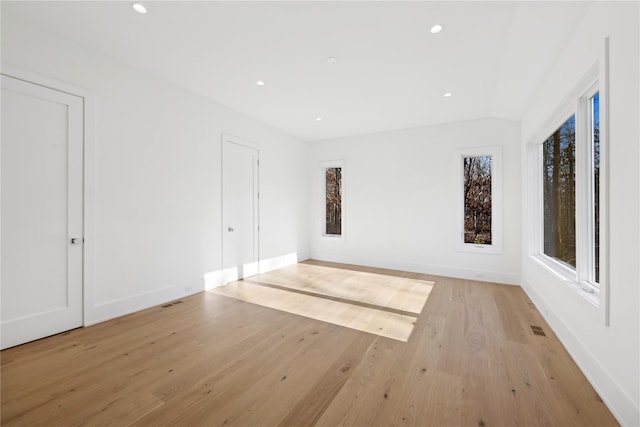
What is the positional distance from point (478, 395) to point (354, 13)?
3116mm

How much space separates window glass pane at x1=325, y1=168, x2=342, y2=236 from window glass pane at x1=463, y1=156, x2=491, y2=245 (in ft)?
8.73

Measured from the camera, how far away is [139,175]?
3322mm

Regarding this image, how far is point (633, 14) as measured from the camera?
4.91 ft

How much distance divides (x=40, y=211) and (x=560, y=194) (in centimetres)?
534

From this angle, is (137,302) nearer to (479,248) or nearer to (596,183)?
(596,183)

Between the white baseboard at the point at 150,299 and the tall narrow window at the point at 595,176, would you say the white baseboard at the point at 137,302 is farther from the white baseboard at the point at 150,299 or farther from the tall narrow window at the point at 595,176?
the tall narrow window at the point at 595,176

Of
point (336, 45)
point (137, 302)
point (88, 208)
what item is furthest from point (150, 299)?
point (336, 45)

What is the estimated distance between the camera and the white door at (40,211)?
7.88ft

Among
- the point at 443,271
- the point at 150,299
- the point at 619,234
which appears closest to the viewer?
the point at 619,234

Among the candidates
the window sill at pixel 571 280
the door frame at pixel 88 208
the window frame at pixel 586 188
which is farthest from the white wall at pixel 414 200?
the door frame at pixel 88 208

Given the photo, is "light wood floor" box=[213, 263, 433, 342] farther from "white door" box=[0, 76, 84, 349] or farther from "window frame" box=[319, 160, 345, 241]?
"white door" box=[0, 76, 84, 349]

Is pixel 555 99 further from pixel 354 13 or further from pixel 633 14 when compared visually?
A: pixel 354 13

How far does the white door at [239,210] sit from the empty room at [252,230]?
5 centimetres

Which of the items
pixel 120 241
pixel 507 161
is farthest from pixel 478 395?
pixel 507 161
